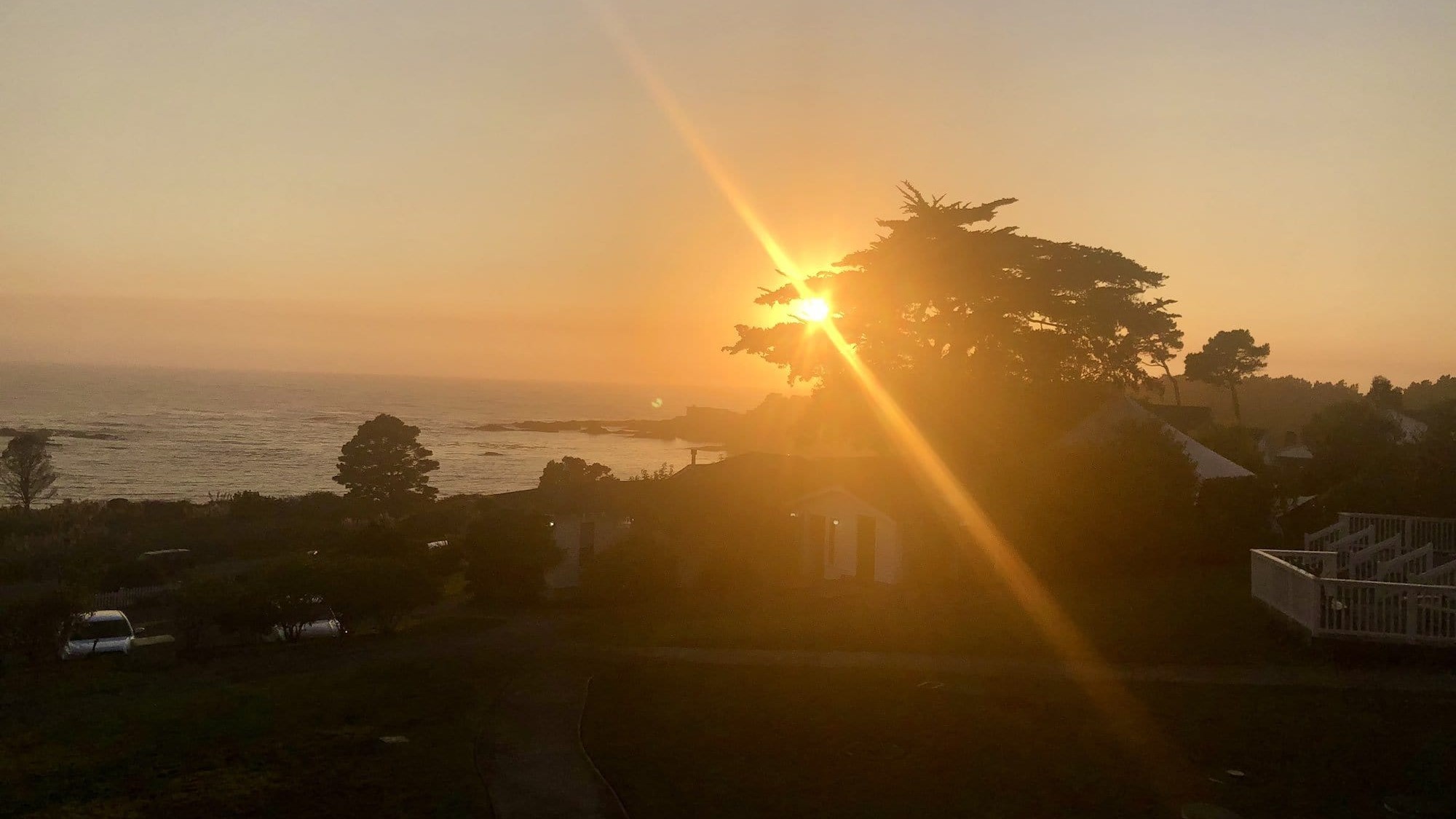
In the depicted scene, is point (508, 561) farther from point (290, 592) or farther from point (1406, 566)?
point (1406, 566)

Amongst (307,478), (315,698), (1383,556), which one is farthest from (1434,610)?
(307,478)

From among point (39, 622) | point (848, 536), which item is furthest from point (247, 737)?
point (848, 536)

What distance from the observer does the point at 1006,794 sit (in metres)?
10.7

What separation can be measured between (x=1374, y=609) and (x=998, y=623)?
6356mm

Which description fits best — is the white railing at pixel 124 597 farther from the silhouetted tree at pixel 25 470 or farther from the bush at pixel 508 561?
the silhouetted tree at pixel 25 470

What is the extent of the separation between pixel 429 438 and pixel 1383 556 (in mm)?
138219

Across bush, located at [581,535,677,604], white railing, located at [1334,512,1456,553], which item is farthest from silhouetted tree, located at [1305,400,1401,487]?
bush, located at [581,535,677,604]

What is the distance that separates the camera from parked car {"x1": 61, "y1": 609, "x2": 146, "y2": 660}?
22.6 metres

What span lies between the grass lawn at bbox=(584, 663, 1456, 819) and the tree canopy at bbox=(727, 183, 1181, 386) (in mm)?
20071

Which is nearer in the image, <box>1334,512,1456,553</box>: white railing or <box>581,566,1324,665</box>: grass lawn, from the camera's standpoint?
<box>581,566,1324,665</box>: grass lawn

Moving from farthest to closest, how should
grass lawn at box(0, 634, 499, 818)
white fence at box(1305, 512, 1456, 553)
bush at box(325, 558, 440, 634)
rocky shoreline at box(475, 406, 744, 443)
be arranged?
1. rocky shoreline at box(475, 406, 744, 443)
2. bush at box(325, 558, 440, 634)
3. white fence at box(1305, 512, 1456, 553)
4. grass lawn at box(0, 634, 499, 818)

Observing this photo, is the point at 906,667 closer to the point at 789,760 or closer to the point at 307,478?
the point at 789,760

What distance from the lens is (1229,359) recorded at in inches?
3319

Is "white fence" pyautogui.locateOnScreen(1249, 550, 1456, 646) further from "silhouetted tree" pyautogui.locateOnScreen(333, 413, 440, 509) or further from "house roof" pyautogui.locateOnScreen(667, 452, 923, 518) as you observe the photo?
"silhouetted tree" pyautogui.locateOnScreen(333, 413, 440, 509)
